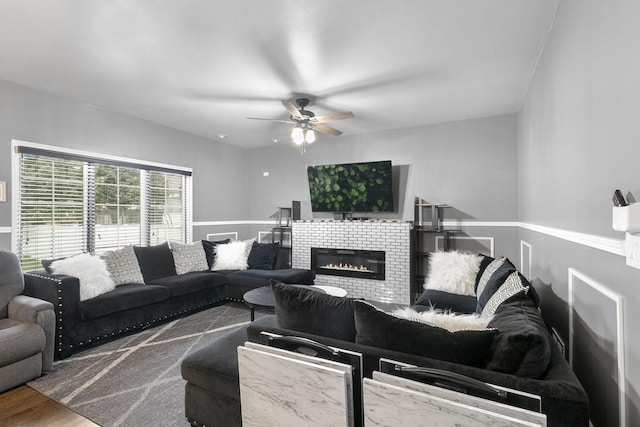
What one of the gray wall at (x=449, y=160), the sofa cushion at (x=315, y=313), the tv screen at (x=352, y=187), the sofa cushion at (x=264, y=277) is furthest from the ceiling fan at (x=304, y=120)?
the sofa cushion at (x=315, y=313)

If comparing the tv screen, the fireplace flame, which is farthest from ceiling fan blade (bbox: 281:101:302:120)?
the fireplace flame

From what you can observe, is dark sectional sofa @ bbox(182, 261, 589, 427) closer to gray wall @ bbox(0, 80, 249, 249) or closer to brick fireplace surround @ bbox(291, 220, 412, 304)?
brick fireplace surround @ bbox(291, 220, 412, 304)

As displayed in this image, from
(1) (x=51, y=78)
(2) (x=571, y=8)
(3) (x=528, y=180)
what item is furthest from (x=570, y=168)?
(1) (x=51, y=78)

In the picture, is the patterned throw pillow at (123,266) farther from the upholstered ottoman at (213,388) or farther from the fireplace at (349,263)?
the fireplace at (349,263)

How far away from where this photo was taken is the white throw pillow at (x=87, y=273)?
10.1 ft

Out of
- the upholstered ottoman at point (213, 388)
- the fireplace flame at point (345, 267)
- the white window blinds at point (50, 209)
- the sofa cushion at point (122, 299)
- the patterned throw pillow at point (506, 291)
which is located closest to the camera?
the upholstered ottoman at point (213, 388)

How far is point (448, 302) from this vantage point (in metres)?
2.91

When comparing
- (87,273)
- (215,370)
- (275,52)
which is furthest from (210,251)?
(215,370)

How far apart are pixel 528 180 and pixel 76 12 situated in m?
4.31

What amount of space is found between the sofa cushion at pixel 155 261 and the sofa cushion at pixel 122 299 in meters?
0.39

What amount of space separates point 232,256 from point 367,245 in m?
2.15

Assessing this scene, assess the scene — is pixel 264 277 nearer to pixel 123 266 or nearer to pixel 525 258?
pixel 123 266

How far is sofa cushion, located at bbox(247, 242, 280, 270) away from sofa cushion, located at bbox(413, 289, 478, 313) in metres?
2.54

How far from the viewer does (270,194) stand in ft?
20.7
